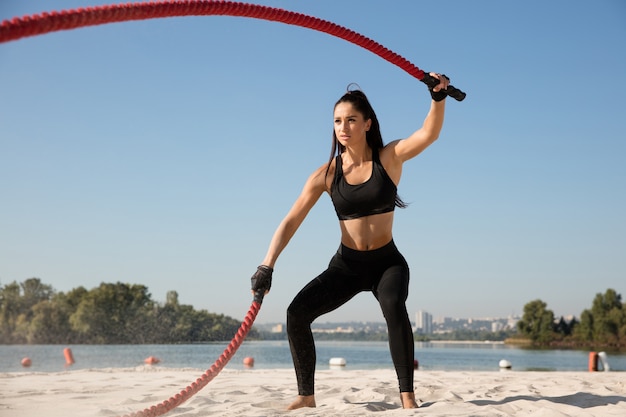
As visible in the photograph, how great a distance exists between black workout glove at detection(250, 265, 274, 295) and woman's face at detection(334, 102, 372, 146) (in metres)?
0.97

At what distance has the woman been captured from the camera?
4.00m

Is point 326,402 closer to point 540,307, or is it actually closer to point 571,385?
point 571,385

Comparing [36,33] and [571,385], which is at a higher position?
[36,33]

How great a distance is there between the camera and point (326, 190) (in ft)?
14.6

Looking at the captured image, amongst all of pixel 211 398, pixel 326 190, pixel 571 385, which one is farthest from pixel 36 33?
pixel 571 385

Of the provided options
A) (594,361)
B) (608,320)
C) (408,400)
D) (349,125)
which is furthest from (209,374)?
(608,320)

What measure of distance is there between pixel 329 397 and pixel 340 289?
3.02 ft

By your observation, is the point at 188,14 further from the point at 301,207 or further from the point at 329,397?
the point at 329,397

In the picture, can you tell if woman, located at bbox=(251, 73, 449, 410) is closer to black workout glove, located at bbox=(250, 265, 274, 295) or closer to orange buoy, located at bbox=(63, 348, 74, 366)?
black workout glove, located at bbox=(250, 265, 274, 295)

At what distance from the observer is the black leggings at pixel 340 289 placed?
4.05 meters

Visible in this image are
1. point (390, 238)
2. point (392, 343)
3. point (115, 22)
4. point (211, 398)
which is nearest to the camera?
point (115, 22)

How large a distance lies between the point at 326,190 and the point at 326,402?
139cm

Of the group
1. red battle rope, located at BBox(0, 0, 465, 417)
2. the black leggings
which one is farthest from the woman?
red battle rope, located at BBox(0, 0, 465, 417)

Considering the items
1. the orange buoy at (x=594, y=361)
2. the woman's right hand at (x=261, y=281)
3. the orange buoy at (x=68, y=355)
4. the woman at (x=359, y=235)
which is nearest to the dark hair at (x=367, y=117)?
the woman at (x=359, y=235)
